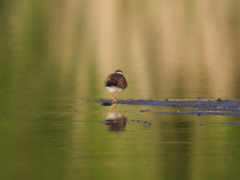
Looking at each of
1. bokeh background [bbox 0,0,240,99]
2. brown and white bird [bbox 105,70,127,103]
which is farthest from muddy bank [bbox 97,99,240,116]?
bokeh background [bbox 0,0,240,99]

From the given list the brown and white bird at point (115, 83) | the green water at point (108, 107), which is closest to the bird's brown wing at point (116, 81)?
the brown and white bird at point (115, 83)

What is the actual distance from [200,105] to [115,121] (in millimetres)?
3398

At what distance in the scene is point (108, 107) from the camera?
2125 centimetres

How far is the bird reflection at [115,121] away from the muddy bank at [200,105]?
1.41 metres

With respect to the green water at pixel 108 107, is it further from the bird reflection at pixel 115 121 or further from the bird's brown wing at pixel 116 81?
the bird's brown wing at pixel 116 81

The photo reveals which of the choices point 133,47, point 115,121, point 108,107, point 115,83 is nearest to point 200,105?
point 108,107

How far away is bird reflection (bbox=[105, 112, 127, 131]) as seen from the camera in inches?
686

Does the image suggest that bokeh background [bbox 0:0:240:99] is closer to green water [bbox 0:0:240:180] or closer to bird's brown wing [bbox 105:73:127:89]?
green water [bbox 0:0:240:180]

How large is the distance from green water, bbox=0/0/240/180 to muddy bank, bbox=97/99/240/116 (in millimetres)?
607

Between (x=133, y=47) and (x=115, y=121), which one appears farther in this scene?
(x=133, y=47)

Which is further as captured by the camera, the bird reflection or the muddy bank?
the muddy bank

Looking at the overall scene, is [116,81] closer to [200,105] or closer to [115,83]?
[115,83]

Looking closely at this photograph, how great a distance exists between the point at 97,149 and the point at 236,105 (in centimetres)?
670

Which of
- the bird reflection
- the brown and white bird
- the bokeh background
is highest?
the bokeh background
